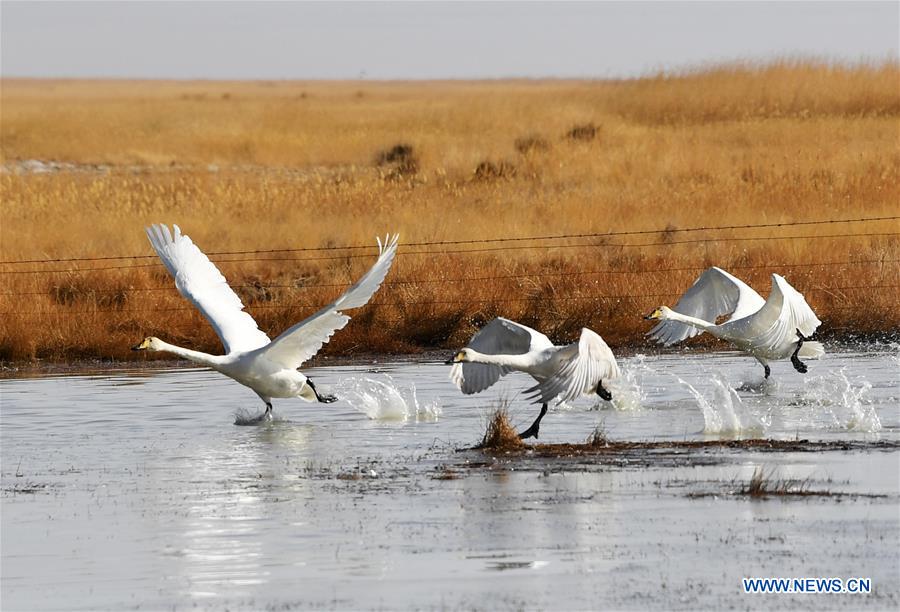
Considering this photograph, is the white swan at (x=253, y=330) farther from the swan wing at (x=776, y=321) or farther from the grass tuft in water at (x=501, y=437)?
the swan wing at (x=776, y=321)

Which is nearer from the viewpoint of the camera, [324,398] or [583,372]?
[583,372]

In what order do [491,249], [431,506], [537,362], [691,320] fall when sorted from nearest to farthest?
[431,506] → [537,362] → [691,320] → [491,249]

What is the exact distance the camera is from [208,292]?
579 inches

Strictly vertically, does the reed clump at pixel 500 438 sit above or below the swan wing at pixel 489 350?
below

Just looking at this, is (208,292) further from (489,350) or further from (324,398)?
(489,350)

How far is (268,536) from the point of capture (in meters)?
9.05

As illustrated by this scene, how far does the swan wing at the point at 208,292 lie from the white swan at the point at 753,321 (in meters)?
3.63

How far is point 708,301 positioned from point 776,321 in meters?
1.40

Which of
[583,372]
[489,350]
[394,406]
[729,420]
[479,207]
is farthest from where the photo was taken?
[479,207]

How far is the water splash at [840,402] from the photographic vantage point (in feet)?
40.8

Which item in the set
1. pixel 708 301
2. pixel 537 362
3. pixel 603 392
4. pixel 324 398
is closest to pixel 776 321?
pixel 708 301

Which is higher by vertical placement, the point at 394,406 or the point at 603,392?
the point at 603,392

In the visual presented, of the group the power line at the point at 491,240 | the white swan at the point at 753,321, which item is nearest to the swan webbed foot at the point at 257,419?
the white swan at the point at 753,321

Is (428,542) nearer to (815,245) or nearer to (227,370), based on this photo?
(227,370)
